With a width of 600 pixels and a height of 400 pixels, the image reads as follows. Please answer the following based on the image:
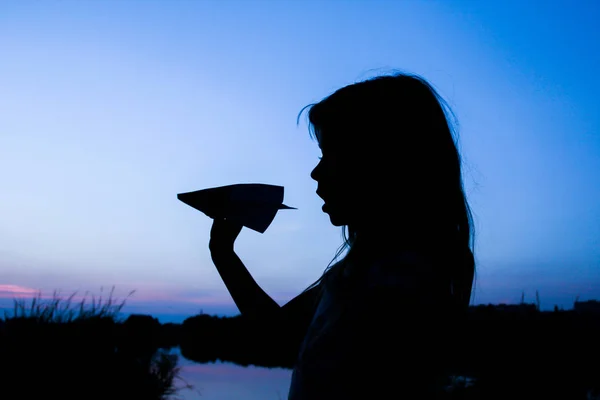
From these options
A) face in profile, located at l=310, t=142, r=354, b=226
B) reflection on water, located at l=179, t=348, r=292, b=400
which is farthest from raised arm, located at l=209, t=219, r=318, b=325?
reflection on water, located at l=179, t=348, r=292, b=400

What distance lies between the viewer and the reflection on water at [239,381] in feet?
34.8

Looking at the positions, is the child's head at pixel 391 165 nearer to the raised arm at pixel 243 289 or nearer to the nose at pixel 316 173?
the nose at pixel 316 173

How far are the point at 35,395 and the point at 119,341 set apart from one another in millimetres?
1094

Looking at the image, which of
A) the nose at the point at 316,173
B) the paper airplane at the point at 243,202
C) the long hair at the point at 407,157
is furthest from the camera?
the paper airplane at the point at 243,202

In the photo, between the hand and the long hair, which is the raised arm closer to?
the hand

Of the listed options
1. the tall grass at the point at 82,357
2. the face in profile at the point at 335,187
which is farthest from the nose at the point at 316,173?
the tall grass at the point at 82,357

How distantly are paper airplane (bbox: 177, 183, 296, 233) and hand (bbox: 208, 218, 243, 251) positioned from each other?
100mm

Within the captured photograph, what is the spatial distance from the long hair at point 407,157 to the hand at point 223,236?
0.36 meters

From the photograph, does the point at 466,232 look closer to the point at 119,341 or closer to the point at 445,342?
the point at 445,342

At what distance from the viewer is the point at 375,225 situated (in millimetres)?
1215

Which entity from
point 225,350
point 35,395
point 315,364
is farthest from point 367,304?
point 225,350

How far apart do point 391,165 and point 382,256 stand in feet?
0.99

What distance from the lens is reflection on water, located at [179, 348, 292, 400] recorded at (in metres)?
10.6

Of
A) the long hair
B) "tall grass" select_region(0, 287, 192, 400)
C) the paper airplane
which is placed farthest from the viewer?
"tall grass" select_region(0, 287, 192, 400)
